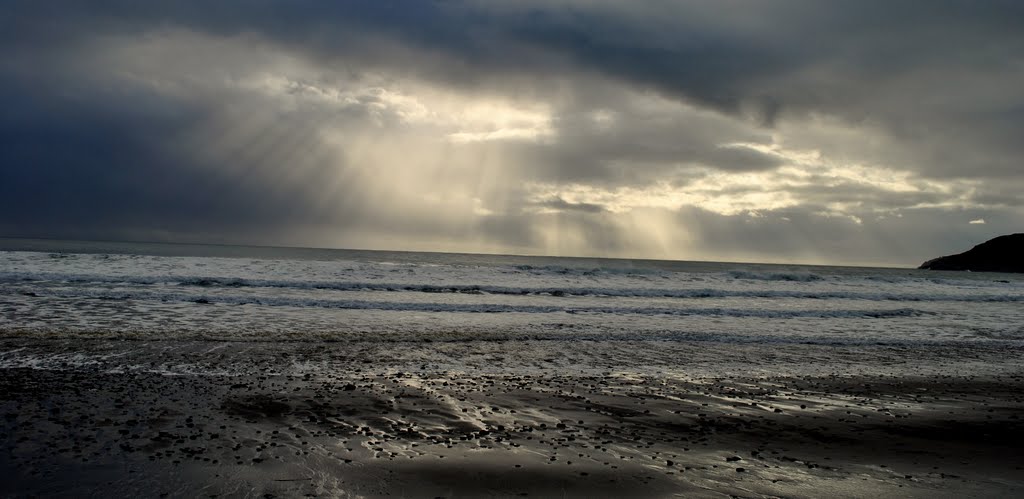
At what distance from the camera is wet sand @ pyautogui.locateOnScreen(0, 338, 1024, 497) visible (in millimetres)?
5320

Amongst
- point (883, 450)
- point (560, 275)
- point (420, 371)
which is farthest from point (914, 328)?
point (560, 275)

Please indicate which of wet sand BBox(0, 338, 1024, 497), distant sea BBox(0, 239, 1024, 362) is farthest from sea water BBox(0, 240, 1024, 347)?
wet sand BBox(0, 338, 1024, 497)

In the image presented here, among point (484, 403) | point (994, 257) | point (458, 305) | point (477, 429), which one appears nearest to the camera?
point (477, 429)

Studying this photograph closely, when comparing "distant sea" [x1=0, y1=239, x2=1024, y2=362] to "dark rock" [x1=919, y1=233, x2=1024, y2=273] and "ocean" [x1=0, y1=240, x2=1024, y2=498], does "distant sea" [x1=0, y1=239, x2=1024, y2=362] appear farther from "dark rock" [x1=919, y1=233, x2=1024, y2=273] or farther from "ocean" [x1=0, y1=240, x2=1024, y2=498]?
"dark rock" [x1=919, y1=233, x2=1024, y2=273]

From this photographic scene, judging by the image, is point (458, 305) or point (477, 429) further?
point (458, 305)

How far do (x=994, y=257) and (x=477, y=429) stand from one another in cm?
15823

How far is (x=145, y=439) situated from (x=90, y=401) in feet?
7.41

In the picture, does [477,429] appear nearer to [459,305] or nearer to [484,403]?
[484,403]

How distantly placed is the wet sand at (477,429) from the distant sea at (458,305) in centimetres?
456

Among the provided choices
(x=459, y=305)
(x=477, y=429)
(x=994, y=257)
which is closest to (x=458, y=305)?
(x=459, y=305)

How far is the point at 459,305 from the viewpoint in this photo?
945 inches

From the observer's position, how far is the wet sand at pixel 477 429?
532 centimetres

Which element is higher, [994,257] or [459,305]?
[994,257]

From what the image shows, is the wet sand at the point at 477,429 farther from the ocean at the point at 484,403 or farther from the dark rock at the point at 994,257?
the dark rock at the point at 994,257
